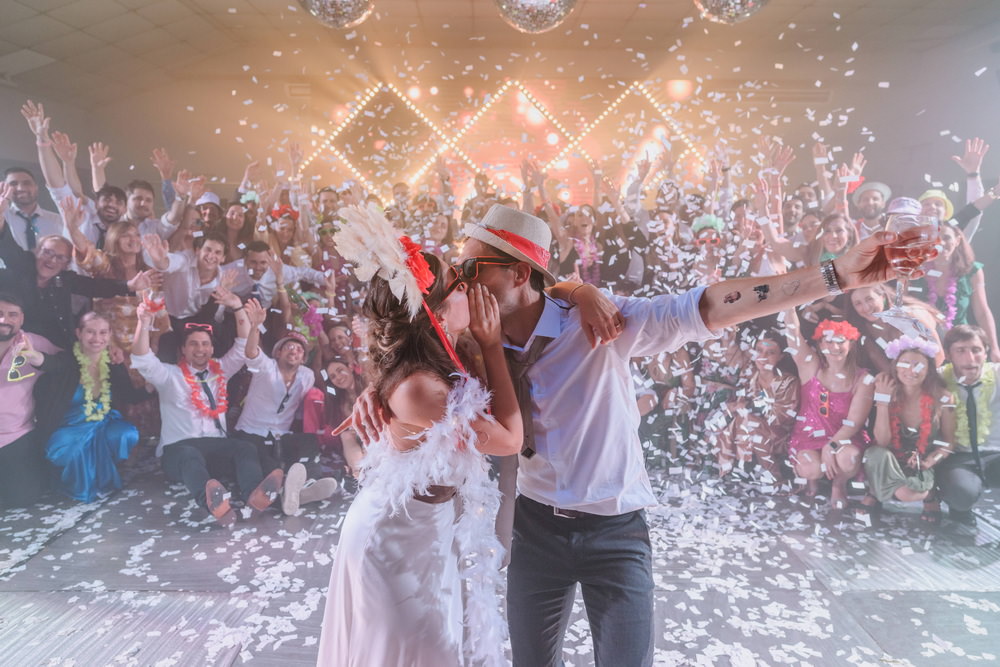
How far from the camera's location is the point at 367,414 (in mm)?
1385

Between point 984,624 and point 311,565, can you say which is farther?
point 311,565

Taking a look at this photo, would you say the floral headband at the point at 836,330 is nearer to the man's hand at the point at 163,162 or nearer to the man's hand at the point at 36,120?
the man's hand at the point at 163,162

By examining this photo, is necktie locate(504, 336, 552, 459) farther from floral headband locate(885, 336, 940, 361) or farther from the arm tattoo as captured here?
floral headband locate(885, 336, 940, 361)

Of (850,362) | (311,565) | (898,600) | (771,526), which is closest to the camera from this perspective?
(898,600)

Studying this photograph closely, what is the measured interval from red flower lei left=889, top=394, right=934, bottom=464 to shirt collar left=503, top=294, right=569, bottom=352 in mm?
3044

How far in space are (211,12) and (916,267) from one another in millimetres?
3963

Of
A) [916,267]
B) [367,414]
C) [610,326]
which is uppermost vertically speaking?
[916,267]

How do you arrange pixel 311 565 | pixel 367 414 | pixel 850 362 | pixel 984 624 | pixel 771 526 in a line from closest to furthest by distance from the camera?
pixel 367 414
pixel 984 624
pixel 311 565
pixel 771 526
pixel 850 362

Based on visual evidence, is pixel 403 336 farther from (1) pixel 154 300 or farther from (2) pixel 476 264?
(1) pixel 154 300

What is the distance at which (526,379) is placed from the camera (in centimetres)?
138

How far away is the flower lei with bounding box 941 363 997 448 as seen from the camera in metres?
3.46

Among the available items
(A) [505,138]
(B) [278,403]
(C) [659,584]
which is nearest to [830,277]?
(C) [659,584]

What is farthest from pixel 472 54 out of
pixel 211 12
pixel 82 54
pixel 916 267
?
pixel 916 267

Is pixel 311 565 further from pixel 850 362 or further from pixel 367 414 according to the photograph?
pixel 850 362
